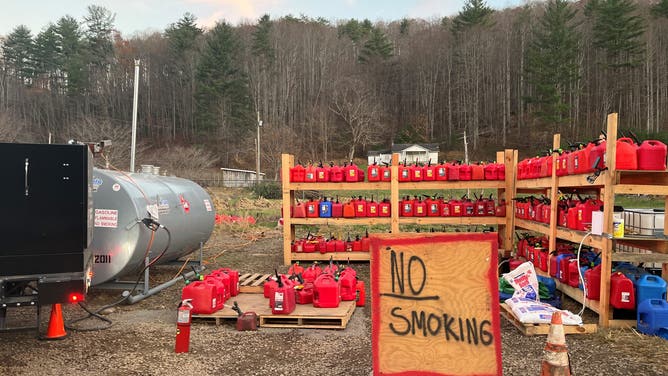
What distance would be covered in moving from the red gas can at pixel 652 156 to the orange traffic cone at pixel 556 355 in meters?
3.99

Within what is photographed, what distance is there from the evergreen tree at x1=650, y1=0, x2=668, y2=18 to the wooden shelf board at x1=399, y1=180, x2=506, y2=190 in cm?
6096

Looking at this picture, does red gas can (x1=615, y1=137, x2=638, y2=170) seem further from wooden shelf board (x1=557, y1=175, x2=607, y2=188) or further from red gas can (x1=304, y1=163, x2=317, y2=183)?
red gas can (x1=304, y1=163, x2=317, y2=183)

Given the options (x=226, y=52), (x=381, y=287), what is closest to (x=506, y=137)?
(x=226, y=52)

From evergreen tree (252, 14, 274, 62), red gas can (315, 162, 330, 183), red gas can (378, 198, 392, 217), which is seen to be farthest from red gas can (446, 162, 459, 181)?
evergreen tree (252, 14, 274, 62)

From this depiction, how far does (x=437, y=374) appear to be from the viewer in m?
3.22

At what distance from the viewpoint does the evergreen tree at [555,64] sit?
171 feet

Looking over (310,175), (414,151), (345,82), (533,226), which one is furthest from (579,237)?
(345,82)

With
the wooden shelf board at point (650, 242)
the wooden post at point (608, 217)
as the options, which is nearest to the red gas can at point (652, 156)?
the wooden post at point (608, 217)

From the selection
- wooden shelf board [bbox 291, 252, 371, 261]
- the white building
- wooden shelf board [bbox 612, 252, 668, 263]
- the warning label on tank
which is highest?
the white building

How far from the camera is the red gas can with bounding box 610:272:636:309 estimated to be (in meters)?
6.18

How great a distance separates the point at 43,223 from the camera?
5566 millimetres

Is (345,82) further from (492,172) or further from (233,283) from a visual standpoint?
(233,283)

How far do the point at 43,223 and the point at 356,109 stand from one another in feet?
185

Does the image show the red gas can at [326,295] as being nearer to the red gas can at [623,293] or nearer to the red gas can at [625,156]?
the red gas can at [623,293]
